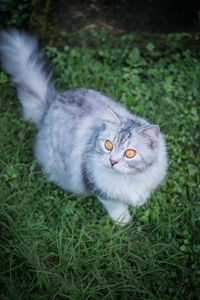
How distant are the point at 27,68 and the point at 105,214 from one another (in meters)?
1.66

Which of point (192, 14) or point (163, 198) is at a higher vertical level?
point (192, 14)

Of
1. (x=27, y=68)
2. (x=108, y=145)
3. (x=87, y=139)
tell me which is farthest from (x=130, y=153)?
(x=27, y=68)

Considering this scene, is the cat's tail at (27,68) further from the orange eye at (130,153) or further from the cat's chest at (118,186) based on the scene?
the orange eye at (130,153)

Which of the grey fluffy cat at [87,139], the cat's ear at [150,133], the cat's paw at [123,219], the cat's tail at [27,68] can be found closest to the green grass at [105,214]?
the cat's paw at [123,219]

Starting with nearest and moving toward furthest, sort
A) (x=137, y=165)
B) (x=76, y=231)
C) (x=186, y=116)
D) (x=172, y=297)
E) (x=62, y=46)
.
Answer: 1. (x=137, y=165)
2. (x=172, y=297)
3. (x=76, y=231)
4. (x=186, y=116)
5. (x=62, y=46)

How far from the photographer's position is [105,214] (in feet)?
8.34

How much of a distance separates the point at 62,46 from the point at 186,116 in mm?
1851

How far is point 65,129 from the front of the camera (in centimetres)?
241

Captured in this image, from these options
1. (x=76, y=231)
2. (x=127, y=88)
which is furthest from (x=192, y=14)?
(x=76, y=231)

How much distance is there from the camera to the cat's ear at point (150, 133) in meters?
1.80

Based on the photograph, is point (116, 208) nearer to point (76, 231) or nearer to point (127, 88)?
point (76, 231)

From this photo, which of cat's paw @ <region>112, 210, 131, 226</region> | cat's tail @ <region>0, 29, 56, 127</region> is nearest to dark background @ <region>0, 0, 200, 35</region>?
cat's tail @ <region>0, 29, 56, 127</region>

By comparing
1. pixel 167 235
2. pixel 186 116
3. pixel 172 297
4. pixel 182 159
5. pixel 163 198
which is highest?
pixel 186 116

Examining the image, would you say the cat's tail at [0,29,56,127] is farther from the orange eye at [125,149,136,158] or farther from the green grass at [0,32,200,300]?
the orange eye at [125,149,136,158]
